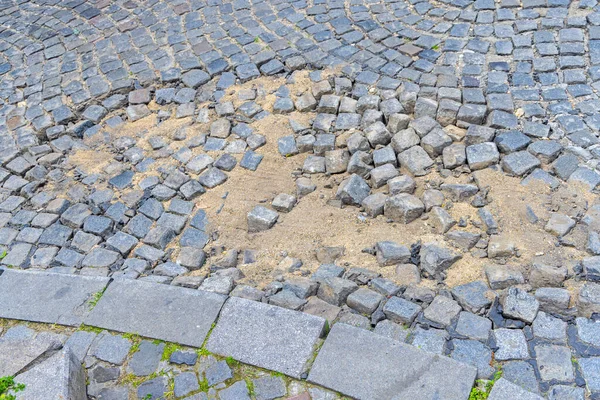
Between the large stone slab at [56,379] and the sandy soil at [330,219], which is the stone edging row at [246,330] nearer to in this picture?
the large stone slab at [56,379]

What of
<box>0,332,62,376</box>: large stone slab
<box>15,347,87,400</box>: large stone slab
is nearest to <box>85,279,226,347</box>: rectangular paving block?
<box>0,332,62,376</box>: large stone slab

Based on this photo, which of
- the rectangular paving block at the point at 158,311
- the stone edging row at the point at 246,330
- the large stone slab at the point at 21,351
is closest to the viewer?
the stone edging row at the point at 246,330

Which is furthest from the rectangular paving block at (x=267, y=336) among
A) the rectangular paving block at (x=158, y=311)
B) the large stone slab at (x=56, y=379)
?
the large stone slab at (x=56, y=379)

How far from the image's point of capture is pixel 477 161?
5.08 meters

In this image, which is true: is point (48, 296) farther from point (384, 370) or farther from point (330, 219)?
point (384, 370)

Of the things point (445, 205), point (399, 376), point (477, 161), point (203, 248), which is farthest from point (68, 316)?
point (477, 161)

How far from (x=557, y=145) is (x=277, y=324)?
9.26ft

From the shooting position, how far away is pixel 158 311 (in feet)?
13.3

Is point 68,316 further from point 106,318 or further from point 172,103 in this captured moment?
A: point 172,103

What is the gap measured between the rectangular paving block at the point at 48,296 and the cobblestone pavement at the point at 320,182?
0.7 inches

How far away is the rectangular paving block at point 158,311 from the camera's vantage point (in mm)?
3920

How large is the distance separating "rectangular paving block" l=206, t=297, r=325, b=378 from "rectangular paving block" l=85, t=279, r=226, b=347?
0.11 meters

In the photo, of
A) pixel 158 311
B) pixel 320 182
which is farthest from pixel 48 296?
pixel 320 182

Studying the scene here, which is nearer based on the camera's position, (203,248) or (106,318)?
(106,318)
